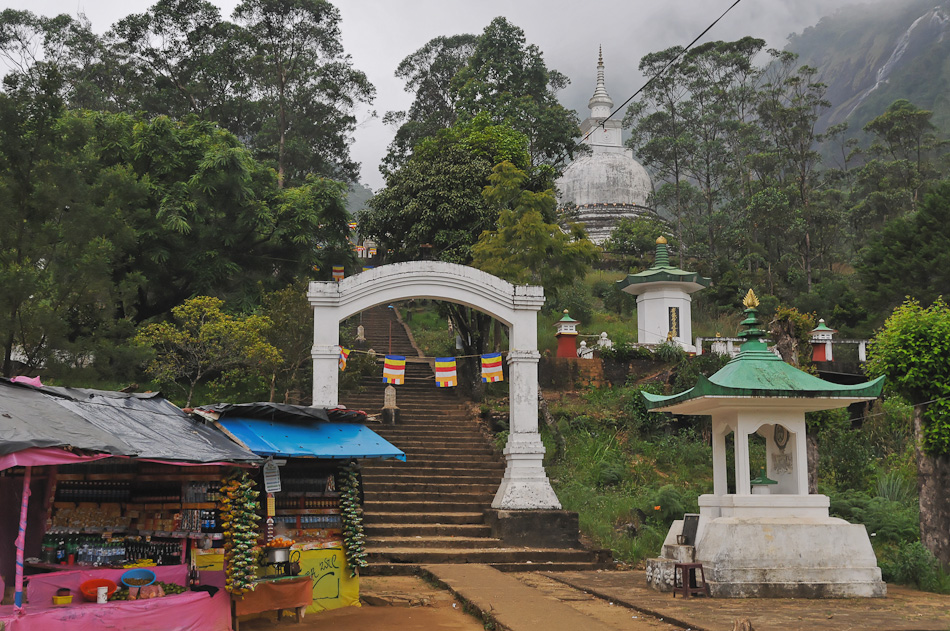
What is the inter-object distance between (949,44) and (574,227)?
77.5m

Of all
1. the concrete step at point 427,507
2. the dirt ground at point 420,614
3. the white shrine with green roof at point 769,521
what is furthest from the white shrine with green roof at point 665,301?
the dirt ground at point 420,614

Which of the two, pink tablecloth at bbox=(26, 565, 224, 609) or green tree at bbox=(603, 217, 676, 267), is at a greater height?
green tree at bbox=(603, 217, 676, 267)

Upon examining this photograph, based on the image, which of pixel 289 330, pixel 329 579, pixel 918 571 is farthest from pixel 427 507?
pixel 918 571

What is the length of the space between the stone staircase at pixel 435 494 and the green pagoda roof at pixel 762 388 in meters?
3.34

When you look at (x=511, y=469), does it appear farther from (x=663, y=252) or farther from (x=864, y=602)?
(x=663, y=252)

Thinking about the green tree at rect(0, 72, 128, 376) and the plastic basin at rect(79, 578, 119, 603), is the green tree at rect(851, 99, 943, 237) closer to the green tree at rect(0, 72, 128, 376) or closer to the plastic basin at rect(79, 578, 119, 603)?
the green tree at rect(0, 72, 128, 376)

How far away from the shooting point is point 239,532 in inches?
313

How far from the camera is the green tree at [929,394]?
11.2 meters

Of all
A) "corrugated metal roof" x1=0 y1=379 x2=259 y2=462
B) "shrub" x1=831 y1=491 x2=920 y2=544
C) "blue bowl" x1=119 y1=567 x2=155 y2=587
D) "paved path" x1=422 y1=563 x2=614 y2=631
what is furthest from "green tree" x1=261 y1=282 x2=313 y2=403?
"shrub" x1=831 y1=491 x2=920 y2=544

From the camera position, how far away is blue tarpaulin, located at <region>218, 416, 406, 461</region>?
28.4 feet

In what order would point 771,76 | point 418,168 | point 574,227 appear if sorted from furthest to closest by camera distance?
point 771,76 → point 418,168 → point 574,227

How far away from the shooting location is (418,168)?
75.1ft

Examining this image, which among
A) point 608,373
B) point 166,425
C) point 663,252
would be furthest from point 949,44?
point 166,425

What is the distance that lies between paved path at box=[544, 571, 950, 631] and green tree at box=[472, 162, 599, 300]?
9.17 meters
